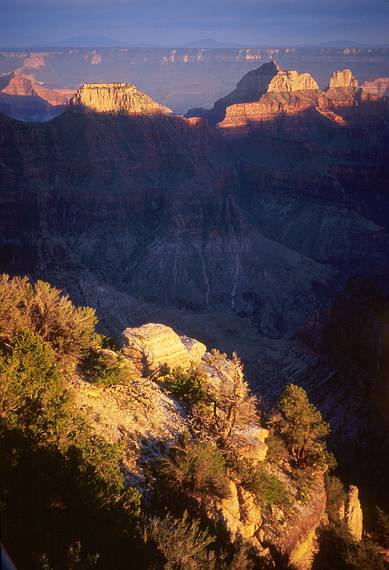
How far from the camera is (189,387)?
15.6m

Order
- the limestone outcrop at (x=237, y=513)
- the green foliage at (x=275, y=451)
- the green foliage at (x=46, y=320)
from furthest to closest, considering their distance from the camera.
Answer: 1. the green foliage at (x=275, y=451)
2. the green foliage at (x=46, y=320)
3. the limestone outcrop at (x=237, y=513)

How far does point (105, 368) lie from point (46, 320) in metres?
2.10

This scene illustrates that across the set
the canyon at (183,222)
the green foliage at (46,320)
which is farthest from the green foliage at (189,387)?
the canyon at (183,222)

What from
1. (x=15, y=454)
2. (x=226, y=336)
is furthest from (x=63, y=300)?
(x=226, y=336)

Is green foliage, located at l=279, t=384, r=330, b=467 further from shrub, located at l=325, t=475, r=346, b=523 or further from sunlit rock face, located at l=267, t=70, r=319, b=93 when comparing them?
sunlit rock face, located at l=267, t=70, r=319, b=93

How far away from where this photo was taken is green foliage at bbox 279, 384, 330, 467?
50.0 feet

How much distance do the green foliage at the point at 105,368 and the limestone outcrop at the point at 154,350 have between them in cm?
191

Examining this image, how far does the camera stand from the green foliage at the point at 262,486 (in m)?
12.3

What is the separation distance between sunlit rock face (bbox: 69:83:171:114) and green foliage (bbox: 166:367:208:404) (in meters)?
68.8

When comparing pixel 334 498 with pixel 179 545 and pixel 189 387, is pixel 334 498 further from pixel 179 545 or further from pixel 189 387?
pixel 179 545

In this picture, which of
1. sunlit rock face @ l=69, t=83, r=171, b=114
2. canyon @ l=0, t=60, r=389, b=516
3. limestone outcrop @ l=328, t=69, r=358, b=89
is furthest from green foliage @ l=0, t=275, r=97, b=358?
limestone outcrop @ l=328, t=69, r=358, b=89

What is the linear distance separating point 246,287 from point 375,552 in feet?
171

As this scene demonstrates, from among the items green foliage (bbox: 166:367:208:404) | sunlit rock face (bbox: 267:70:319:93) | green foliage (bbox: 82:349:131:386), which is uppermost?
sunlit rock face (bbox: 267:70:319:93)

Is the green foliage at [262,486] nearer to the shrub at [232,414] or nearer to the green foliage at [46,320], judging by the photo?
the shrub at [232,414]
